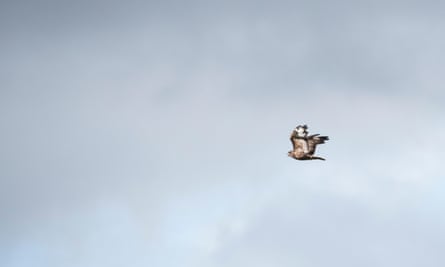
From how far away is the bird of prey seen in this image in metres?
63.2

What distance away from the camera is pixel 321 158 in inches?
2463

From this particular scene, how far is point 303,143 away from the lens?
6350cm

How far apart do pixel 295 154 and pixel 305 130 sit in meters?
2.33

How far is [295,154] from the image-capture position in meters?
63.7

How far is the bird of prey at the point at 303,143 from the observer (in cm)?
6319

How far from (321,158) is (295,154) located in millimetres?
2480

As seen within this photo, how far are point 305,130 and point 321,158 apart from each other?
2989 mm

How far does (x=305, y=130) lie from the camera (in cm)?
6366
